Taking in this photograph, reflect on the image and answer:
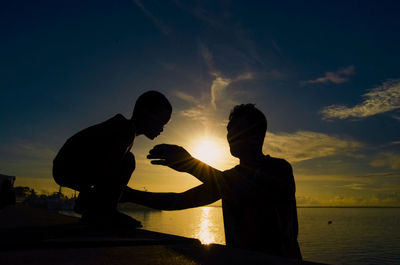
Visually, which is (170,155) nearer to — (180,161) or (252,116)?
(180,161)

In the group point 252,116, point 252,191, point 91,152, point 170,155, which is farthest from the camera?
point 91,152

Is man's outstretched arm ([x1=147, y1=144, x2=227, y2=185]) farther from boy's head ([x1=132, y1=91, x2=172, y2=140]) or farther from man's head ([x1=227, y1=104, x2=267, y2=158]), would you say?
boy's head ([x1=132, y1=91, x2=172, y2=140])

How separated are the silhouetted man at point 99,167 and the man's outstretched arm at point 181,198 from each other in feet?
1.29

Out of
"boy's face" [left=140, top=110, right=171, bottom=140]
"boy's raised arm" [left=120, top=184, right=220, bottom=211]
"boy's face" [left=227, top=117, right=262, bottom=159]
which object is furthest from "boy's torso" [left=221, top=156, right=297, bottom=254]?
"boy's face" [left=140, top=110, right=171, bottom=140]

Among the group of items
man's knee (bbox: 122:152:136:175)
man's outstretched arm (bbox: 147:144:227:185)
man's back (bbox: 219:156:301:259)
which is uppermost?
man's knee (bbox: 122:152:136:175)

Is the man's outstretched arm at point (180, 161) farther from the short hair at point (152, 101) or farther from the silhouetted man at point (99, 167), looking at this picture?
the short hair at point (152, 101)

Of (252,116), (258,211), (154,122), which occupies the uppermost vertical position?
(154,122)

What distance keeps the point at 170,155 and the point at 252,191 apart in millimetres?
576

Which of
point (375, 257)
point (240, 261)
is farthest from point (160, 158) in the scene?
point (375, 257)

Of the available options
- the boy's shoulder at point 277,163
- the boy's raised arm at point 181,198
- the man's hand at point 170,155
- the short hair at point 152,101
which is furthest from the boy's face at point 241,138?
the short hair at point 152,101

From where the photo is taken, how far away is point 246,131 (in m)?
1.82

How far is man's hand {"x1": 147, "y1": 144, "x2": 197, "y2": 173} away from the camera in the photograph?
1.35m

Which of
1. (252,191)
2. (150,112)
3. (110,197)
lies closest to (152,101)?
(150,112)

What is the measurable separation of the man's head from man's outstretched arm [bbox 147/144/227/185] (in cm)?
37
